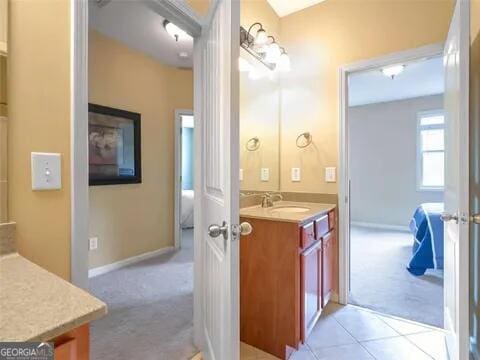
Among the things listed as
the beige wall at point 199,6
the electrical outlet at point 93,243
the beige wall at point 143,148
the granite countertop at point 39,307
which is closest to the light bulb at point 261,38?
the beige wall at point 199,6

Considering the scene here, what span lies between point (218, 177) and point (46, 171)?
24.3 inches

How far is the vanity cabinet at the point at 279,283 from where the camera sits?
5.42ft

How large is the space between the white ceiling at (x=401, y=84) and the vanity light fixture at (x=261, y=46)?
1553mm

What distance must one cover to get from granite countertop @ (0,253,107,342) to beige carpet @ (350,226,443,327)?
2411 mm

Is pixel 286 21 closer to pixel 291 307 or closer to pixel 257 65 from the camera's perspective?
pixel 257 65

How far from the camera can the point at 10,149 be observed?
0.79m

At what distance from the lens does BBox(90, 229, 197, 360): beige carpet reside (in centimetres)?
171

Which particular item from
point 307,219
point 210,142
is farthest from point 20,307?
point 307,219

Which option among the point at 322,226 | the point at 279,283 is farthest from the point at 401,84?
the point at 279,283

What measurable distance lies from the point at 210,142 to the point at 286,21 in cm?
209

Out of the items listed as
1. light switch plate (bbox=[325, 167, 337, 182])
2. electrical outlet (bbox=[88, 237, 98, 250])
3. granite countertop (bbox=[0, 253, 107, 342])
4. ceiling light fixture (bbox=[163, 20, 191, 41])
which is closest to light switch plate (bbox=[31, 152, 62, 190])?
granite countertop (bbox=[0, 253, 107, 342])

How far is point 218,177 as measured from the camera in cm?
121

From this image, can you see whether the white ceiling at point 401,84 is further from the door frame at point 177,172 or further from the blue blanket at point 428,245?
the door frame at point 177,172

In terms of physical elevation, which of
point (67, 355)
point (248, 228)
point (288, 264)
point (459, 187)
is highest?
point (459, 187)
